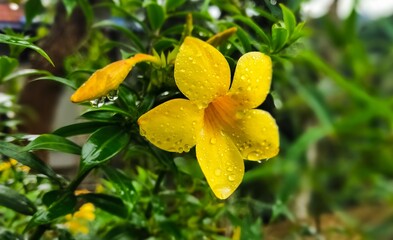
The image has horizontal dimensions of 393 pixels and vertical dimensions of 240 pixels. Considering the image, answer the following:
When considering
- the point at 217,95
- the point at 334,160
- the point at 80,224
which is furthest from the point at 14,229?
the point at 334,160

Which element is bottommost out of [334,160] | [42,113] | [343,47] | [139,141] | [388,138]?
[334,160]

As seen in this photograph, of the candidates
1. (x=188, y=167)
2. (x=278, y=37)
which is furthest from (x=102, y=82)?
(x=188, y=167)

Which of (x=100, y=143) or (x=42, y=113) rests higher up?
(x=100, y=143)

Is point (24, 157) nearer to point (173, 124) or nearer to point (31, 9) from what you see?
point (173, 124)

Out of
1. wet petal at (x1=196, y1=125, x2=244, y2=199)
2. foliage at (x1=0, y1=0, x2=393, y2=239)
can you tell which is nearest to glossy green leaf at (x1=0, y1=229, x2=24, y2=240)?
foliage at (x1=0, y1=0, x2=393, y2=239)

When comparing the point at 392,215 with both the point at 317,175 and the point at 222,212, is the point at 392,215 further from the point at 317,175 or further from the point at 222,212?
the point at 222,212

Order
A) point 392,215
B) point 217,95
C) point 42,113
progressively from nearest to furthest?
1. point 217,95
2. point 42,113
3. point 392,215

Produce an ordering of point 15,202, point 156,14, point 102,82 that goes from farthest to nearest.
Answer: point 156,14 → point 15,202 → point 102,82
